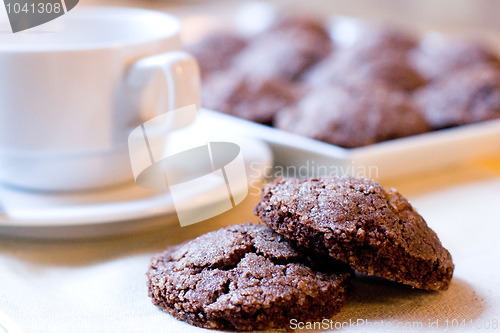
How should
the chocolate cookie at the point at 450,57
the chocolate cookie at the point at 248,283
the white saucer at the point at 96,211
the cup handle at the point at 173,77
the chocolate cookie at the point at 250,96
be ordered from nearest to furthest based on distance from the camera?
the chocolate cookie at the point at 248,283, the white saucer at the point at 96,211, the cup handle at the point at 173,77, the chocolate cookie at the point at 250,96, the chocolate cookie at the point at 450,57

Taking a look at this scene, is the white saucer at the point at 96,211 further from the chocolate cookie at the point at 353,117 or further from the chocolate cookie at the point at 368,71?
the chocolate cookie at the point at 368,71

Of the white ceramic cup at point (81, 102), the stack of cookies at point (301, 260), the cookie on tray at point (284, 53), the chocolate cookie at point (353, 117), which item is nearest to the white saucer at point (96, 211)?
the white ceramic cup at point (81, 102)

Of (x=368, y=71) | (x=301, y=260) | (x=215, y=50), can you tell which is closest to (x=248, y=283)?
(x=301, y=260)

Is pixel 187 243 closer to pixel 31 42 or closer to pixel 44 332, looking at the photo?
pixel 44 332

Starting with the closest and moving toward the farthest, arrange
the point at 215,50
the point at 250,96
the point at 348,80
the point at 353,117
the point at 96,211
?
the point at 96,211 → the point at 353,117 → the point at 250,96 → the point at 348,80 → the point at 215,50

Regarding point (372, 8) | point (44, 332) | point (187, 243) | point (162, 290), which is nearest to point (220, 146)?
point (187, 243)

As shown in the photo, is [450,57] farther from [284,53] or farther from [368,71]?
[284,53]
